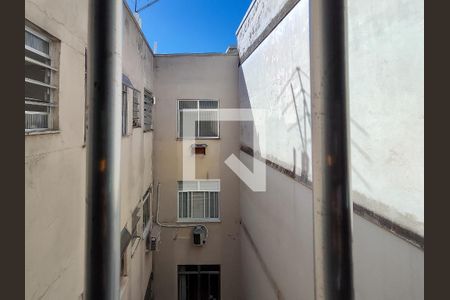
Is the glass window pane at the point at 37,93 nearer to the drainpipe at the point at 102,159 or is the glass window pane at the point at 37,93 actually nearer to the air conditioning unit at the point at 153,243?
the drainpipe at the point at 102,159

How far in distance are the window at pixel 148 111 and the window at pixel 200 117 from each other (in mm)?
840

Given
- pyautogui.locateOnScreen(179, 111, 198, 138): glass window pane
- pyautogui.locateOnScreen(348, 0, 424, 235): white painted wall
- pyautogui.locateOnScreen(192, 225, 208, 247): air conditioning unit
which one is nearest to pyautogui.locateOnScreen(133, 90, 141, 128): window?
pyautogui.locateOnScreen(179, 111, 198, 138): glass window pane

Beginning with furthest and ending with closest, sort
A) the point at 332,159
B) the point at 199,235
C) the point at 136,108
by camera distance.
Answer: the point at 199,235
the point at 136,108
the point at 332,159

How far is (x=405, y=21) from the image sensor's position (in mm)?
1677

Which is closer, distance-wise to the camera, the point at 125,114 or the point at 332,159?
the point at 332,159

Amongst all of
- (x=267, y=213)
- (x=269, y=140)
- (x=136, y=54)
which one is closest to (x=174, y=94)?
(x=136, y=54)

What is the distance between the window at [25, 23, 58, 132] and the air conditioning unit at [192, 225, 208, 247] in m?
5.73

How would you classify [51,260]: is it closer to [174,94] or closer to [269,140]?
[269,140]

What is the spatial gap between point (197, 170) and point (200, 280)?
9.87 feet

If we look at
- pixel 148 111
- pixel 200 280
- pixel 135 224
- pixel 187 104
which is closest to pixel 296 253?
pixel 135 224

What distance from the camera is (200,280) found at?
7.60 metres

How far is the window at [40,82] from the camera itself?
184cm

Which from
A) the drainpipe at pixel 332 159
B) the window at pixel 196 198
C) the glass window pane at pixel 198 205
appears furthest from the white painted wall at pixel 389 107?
the glass window pane at pixel 198 205

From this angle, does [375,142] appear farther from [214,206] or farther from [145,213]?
[214,206]
